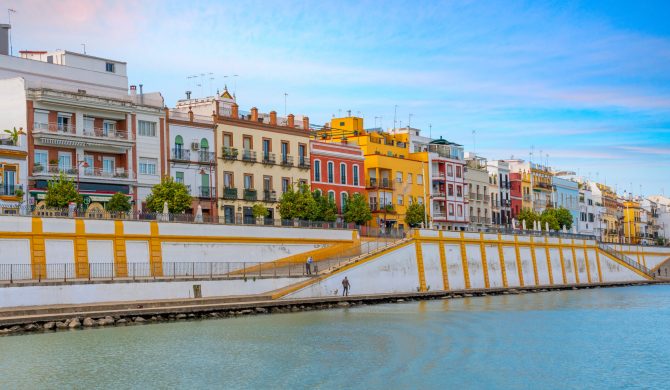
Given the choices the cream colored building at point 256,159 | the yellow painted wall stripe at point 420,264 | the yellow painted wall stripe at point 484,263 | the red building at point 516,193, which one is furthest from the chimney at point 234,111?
the red building at point 516,193

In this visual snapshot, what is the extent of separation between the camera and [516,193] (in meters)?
129

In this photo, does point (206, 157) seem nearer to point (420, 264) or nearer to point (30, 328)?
point (420, 264)

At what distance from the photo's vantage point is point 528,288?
89188 millimetres

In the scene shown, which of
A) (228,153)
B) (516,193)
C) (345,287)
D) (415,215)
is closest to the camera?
(345,287)

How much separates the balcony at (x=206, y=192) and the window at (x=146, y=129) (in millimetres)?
6073

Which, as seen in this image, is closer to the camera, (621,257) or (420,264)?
(420,264)

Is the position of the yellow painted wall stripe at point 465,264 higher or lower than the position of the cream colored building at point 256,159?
lower

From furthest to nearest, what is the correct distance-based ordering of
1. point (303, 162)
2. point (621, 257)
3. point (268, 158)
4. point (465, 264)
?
1. point (621, 257)
2. point (303, 162)
3. point (465, 264)
4. point (268, 158)

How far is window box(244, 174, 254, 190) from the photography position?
79.9 metres

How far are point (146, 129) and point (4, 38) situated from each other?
40.9 ft

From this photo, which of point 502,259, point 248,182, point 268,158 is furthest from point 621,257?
point 248,182

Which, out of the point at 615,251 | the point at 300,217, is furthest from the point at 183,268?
the point at 615,251

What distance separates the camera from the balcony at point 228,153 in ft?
255

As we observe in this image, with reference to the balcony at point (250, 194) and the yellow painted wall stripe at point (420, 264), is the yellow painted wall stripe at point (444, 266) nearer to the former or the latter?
the yellow painted wall stripe at point (420, 264)
